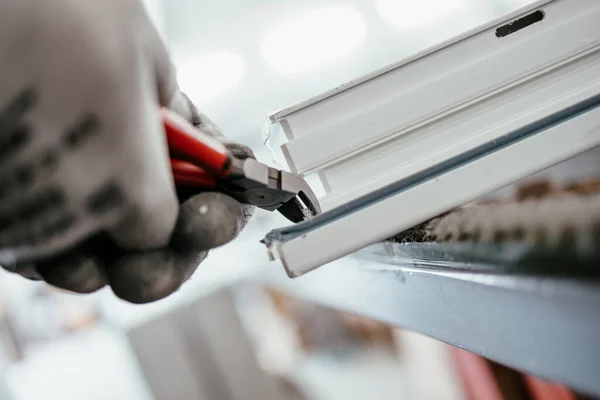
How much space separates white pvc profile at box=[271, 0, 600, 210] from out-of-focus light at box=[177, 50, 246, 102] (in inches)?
83.1

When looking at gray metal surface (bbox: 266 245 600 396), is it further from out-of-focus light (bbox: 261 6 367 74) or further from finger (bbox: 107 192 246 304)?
out-of-focus light (bbox: 261 6 367 74)

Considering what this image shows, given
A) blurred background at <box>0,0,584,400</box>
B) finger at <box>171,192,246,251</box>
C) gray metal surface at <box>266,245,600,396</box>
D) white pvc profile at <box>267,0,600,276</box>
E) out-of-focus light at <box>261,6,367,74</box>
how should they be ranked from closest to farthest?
gray metal surface at <box>266,245,600,396</box> < finger at <box>171,192,246,251</box> < white pvc profile at <box>267,0,600,276</box> < blurred background at <box>0,0,584,400</box> < out-of-focus light at <box>261,6,367,74</box>

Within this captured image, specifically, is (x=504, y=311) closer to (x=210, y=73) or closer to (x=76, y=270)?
(x=76, y=270)

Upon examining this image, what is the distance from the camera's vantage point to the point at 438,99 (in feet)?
2.25

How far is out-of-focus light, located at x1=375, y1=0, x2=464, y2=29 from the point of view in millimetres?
2754

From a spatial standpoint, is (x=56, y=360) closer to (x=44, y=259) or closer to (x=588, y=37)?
(x=44, y=259)

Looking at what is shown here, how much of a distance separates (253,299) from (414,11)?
1.92 m

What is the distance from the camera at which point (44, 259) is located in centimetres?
52

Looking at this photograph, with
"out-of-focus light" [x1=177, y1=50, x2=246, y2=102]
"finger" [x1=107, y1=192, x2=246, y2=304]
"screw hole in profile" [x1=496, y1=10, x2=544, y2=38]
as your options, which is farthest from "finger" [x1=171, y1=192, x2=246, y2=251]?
"out-of-focus light" [x1=177, y1=50, x2=246, y2=102]

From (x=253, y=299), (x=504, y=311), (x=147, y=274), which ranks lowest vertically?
(x=253, y=299)

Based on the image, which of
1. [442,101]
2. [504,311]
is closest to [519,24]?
[442,101]

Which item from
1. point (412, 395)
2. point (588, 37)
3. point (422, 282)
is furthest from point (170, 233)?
point (412, 395)

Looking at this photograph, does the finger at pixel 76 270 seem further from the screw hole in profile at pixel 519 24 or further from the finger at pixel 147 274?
the screw hole in profile at pixel 519 24

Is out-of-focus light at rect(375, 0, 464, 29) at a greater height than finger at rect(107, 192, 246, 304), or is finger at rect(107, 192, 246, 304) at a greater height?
out-of-focus light at rect(375, 0, 464, 29)
